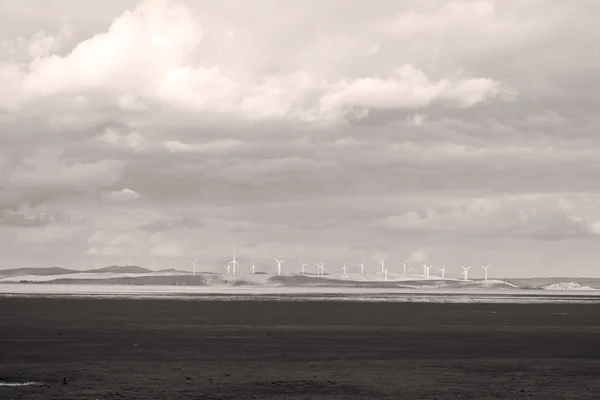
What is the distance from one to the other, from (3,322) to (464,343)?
4271cm

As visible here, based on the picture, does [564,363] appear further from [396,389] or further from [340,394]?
[340,394]

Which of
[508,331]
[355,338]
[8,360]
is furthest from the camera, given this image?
[508,331]

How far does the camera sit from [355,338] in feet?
197

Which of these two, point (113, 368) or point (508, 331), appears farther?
point (508, 331)

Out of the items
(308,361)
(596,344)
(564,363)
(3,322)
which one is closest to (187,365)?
(308,361)

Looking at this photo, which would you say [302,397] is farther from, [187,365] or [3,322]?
[3,322]

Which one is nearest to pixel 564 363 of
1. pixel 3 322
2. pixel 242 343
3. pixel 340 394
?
pixel 340 394

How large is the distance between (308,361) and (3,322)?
4247 centimetres

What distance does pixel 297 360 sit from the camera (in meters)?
44.9

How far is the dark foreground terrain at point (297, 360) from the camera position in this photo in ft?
110

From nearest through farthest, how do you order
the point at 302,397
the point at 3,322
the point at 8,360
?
the point at 302,397 → the point at 8,360 → the point at 3,322

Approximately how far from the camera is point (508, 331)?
69750mm

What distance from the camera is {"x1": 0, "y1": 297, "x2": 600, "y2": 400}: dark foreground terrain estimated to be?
3341 cm

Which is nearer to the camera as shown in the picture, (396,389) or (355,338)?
(396,389)
